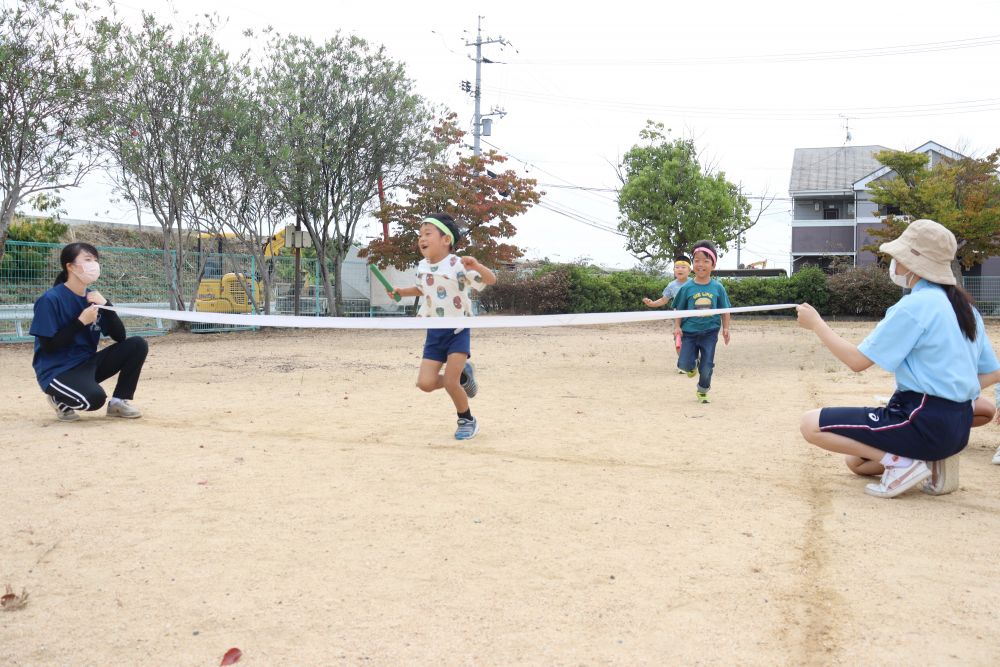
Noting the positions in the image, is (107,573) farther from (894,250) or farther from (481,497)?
(894,250)

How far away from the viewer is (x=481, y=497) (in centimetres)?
434

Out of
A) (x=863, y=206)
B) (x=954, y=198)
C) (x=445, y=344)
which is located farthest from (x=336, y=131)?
(x=863, y=206)

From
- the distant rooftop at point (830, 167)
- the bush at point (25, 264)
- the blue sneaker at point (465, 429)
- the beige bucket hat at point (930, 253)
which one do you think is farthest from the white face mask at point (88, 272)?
the distant rooftop at point (830, 167)

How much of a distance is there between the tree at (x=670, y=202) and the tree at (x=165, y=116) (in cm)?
2396

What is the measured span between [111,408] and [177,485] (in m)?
2.79

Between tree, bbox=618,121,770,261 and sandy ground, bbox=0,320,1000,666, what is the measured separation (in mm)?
30875

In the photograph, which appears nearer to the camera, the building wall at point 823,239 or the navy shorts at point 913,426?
the navy shorts at point 913,426

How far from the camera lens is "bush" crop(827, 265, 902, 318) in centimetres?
2558

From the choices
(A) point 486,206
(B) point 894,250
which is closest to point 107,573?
(B) point 894,250

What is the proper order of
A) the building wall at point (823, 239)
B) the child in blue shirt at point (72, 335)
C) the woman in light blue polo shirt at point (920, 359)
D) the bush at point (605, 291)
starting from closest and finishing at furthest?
the woman in light blue polo shirt at point (920, 359), the child in blue shirt at point (72, 335), the bush at point (605, 291), the building wall at point (823, 239)

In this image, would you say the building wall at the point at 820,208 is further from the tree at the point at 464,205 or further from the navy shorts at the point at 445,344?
the navy shorts at the point at 445,344

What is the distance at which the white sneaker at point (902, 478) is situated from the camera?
4258mm

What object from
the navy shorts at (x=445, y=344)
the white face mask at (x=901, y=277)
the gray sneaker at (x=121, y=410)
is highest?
the white face mask at (x=901, y=277)

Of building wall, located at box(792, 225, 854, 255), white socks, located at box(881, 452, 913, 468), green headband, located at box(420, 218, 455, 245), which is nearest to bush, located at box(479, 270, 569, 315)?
building wall, located at box(792, 225, 854, 255)
